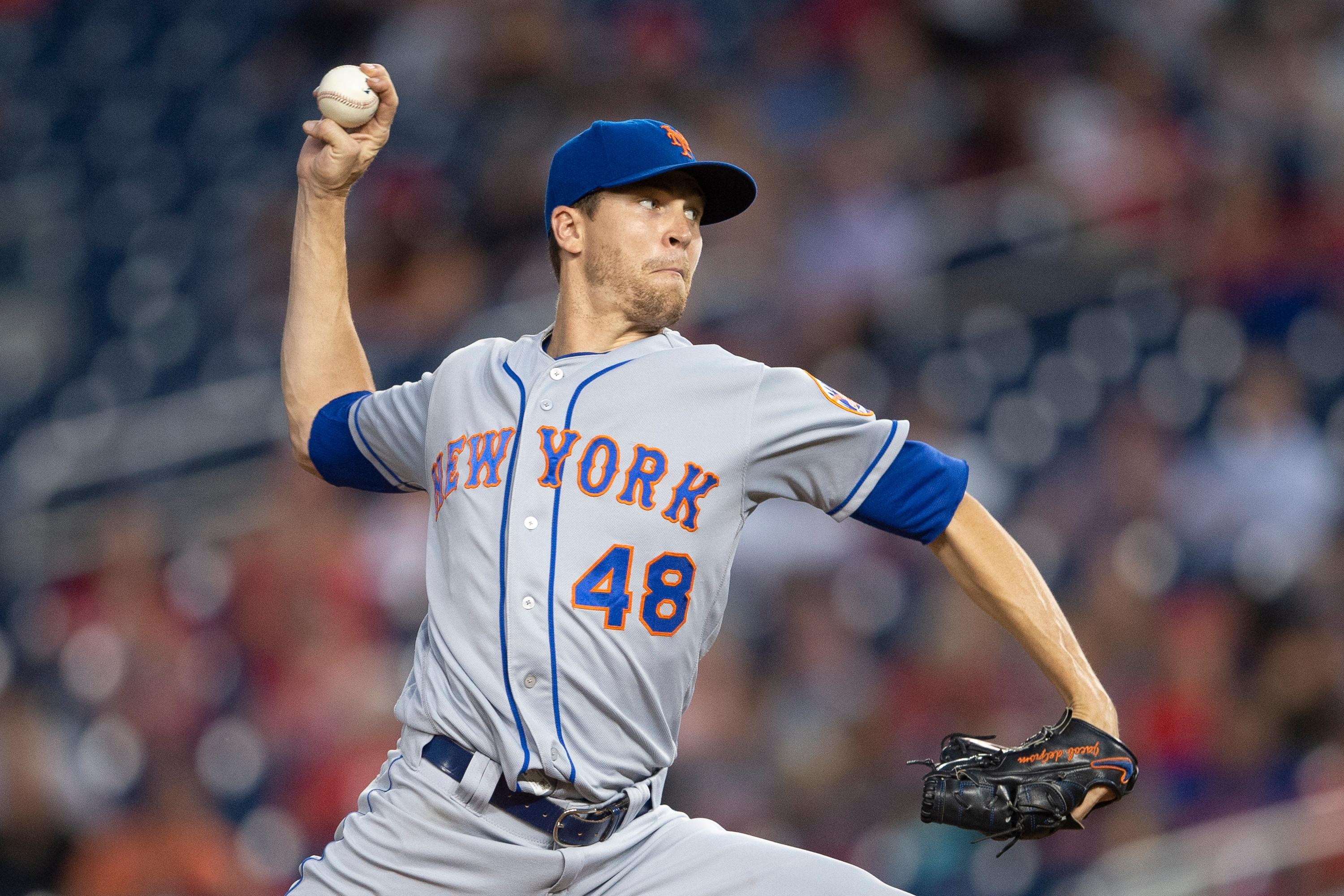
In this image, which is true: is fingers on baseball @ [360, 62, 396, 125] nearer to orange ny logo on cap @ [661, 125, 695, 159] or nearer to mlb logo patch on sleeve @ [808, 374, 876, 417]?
orange ny logo on cap @ [661, 125, 695, 159]

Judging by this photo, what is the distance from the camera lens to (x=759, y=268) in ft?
19.6

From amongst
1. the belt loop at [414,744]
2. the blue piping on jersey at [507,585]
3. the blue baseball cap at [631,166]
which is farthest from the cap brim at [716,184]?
the belt loop at [414,744]

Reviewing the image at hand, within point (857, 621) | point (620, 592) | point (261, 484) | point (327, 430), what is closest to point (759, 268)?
point (857, 621)

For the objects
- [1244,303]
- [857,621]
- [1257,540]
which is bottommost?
[857,621]

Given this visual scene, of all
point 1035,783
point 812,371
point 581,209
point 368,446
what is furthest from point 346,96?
point 812,371

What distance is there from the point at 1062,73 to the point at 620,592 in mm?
4759

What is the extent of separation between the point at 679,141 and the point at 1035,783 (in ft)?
3.85

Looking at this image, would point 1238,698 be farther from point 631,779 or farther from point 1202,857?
point 631,779

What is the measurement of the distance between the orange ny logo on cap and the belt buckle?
1.05 m

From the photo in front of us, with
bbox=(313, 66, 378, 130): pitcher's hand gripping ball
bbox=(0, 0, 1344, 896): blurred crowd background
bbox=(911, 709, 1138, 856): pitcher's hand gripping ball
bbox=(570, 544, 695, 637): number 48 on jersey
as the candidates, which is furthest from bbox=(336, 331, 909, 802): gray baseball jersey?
bbox=(0, 0, 1344, 896): blurred crowd background

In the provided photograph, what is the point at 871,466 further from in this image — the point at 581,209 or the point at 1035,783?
the point at 581,209

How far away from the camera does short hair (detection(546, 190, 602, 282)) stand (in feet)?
8.39

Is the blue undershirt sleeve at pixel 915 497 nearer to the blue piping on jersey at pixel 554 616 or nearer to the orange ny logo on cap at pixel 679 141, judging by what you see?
the blue piping on jersey at pixel 554 616

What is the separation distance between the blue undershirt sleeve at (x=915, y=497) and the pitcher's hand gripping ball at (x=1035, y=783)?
35 cm
